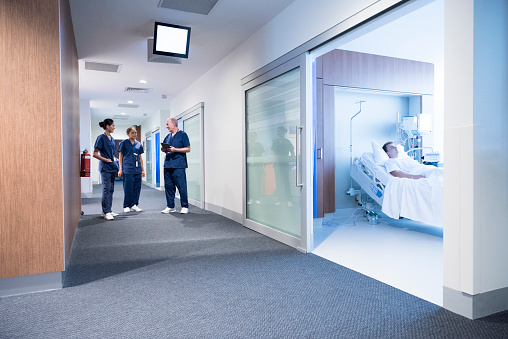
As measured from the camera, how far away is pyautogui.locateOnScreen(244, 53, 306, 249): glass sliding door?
3711mm

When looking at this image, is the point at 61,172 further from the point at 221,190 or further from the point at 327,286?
the point at 221,190

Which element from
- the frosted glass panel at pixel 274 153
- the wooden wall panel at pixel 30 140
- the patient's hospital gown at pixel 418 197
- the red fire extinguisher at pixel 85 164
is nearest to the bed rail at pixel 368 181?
the patient's hospital gown at pixel 418 197

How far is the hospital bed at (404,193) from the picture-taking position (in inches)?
158

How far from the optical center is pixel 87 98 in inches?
380

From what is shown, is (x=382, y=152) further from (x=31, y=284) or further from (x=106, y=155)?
(x=31, y=284)

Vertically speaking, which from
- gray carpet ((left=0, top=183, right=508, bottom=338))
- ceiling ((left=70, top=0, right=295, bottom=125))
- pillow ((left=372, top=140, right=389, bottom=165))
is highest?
ceiling ((left=70, top=0, right=295, bottom=125))

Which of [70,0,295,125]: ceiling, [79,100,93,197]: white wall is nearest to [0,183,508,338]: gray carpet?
[70,0,295,125]: ceiling

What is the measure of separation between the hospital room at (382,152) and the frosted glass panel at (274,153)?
58cm

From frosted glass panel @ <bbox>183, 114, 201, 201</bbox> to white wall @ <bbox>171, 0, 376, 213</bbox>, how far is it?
1.52 feet

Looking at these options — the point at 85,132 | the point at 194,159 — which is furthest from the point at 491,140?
the point at 85,132

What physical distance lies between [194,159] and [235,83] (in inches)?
108

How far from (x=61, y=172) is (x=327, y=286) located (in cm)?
210

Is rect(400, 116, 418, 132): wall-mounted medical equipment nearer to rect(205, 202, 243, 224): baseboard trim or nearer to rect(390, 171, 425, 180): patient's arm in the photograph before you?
rect(390, 171, 425, 180): patient's arm

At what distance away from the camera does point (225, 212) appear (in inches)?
229
